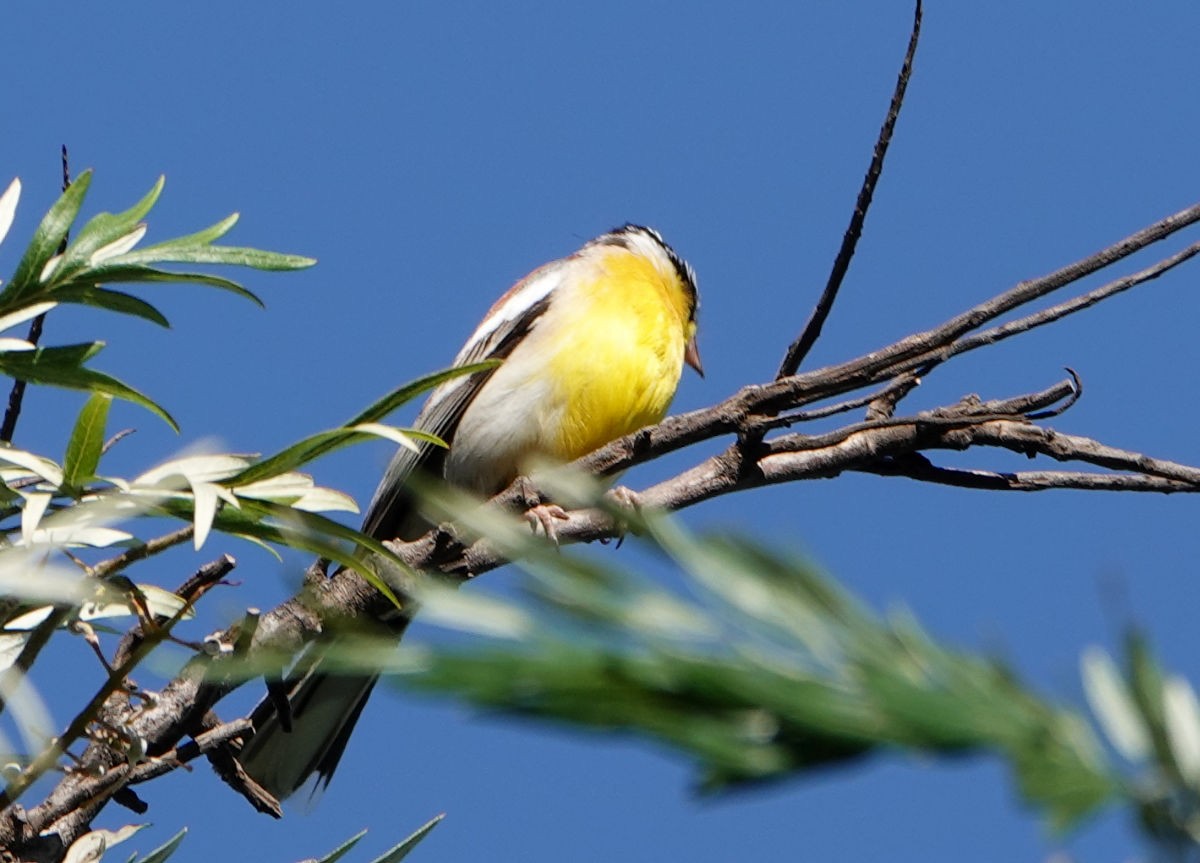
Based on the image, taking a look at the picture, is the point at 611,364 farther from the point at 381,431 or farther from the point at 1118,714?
the point at 1118,714

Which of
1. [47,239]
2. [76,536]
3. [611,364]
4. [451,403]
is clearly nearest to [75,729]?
[76,536]

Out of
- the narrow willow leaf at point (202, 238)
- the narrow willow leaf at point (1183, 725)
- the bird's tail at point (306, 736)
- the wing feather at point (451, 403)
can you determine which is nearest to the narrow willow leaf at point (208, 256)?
the narrow willow leaf at point (202, 238)

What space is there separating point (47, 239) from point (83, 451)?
0.47m

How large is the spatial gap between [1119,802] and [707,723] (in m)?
0.13

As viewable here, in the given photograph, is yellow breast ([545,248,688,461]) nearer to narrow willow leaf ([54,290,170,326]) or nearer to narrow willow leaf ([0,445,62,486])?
narrow willow leaf ([54,290,170,326])

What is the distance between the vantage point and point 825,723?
50cm

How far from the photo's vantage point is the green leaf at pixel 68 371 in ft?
7.71

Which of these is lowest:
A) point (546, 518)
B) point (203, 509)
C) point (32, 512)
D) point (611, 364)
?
point (32, 512)

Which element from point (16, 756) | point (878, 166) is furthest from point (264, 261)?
point (878, 166)

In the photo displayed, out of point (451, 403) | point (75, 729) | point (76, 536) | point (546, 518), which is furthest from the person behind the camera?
point (451, 403)

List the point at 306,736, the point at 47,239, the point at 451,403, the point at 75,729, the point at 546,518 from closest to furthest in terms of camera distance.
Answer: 1. the point at 75,729
2. the point at 47,239
3. the point at 546,518
4. the point at 306,736
5. the point at 451,403

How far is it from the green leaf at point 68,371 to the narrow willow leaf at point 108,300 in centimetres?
15

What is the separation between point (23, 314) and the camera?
95.9 inches

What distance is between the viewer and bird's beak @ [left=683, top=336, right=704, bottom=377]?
636 centimetres
